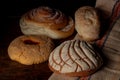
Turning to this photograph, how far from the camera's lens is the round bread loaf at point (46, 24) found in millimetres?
1354

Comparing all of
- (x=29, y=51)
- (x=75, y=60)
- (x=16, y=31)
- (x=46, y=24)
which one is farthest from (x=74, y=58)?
(x=16, y=31)

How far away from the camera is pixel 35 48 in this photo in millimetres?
Result: 1216

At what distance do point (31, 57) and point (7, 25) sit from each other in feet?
1.16

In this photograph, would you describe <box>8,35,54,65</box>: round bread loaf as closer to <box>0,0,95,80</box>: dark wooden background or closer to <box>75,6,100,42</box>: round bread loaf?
<box>0,0,95,80</box>: dark wooden background

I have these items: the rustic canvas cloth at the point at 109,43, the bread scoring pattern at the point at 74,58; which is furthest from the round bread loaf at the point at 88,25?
the bread scoring pattern at the point at 74,58

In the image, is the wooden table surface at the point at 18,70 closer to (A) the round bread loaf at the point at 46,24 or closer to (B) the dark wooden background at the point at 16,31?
(B) the dark wooden background at the point at 16,31

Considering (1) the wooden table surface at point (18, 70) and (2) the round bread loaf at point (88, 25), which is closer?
(1) the wooden table surface at point (18, 70)

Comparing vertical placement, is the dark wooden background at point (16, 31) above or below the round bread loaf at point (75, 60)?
below

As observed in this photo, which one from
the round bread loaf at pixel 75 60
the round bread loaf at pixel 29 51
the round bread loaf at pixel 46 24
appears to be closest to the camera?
the round bread loaf at pixel 75 60

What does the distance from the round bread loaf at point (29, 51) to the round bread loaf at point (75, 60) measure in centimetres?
7

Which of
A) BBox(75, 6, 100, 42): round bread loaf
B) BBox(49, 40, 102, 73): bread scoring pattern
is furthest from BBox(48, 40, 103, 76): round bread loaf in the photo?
BBox(75, 6, 100, 42): round bread loaf

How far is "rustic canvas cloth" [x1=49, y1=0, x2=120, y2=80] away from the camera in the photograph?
3.69 ft

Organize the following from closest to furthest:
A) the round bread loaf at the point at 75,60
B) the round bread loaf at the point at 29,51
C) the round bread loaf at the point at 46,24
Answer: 1. the round bread loaf at the point at 75,60
2. the round bread loaf at the point at 29,51
3. the round bread loaf at the point at 46,24

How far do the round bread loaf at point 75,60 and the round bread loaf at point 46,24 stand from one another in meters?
0.21
